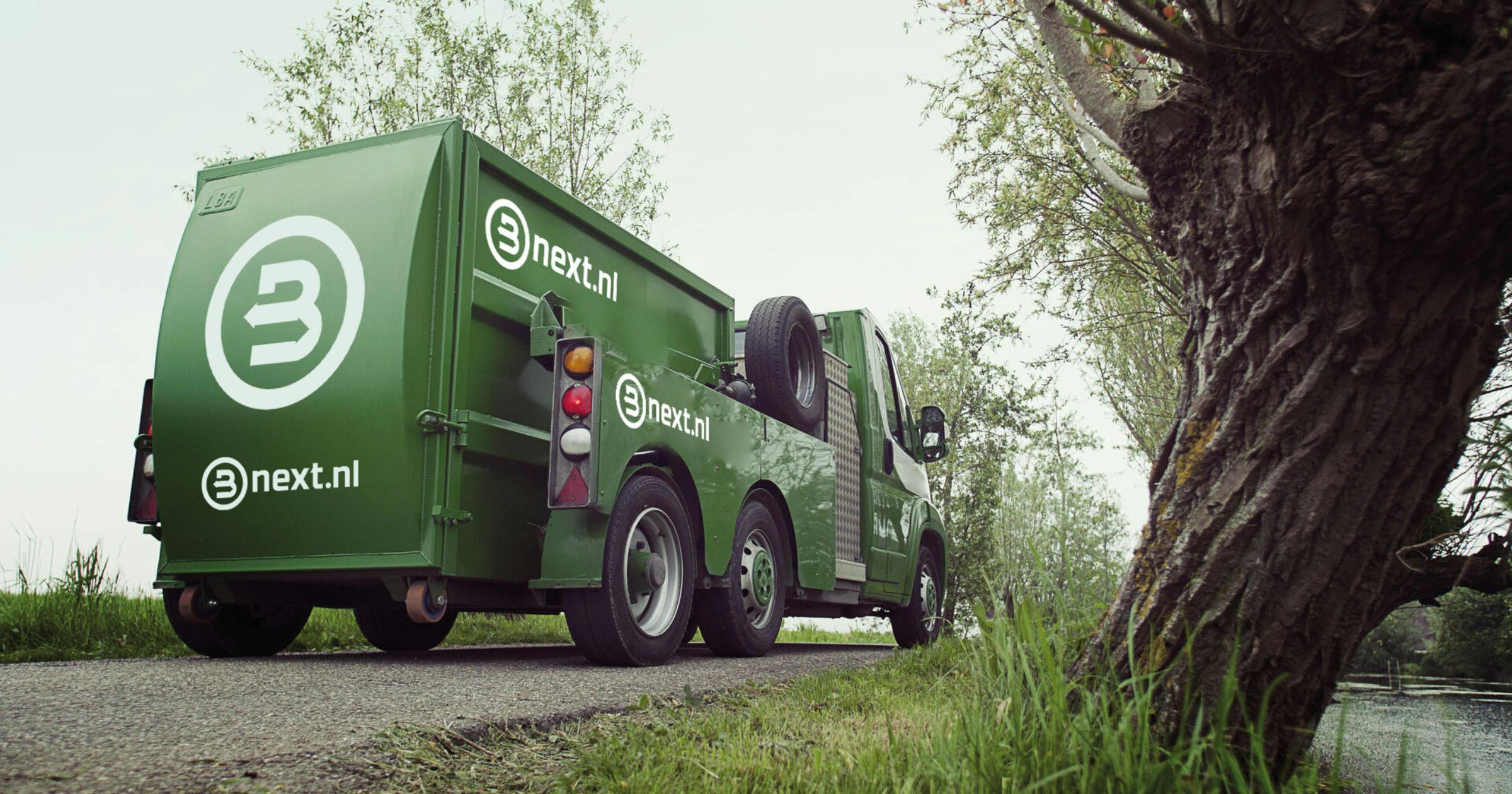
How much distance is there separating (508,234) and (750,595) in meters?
2.58

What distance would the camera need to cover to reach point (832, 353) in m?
8.41

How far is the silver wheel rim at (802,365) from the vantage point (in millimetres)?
7383

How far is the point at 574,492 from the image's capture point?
4.70 metres

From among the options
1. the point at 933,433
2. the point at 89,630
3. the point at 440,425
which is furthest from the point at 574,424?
the point at 933,433

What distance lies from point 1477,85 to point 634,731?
8.56 ft

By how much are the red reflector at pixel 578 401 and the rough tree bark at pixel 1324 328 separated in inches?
103

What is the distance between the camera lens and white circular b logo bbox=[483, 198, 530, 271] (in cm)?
499

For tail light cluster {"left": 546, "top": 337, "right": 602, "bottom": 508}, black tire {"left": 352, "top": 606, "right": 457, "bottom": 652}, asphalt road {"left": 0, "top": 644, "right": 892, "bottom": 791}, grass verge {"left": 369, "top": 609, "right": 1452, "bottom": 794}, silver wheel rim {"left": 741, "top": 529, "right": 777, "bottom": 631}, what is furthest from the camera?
black tire {"left": 352, "top": 606, "right": 457, "bottom": 652}

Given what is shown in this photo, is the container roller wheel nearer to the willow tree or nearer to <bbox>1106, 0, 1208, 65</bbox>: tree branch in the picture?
the willow tree

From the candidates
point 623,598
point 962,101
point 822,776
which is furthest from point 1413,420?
point 962,101

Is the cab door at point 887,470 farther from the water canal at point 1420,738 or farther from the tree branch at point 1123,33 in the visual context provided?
the tree branch at point 1123,33

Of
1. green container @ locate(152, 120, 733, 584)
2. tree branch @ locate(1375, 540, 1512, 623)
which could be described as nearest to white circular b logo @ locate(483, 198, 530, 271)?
green container @ locate(152, 120, 733, 584)

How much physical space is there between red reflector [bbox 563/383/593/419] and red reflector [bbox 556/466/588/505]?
0.80 feet

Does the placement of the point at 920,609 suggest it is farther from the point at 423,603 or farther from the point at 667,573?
A: the point at 423,603
